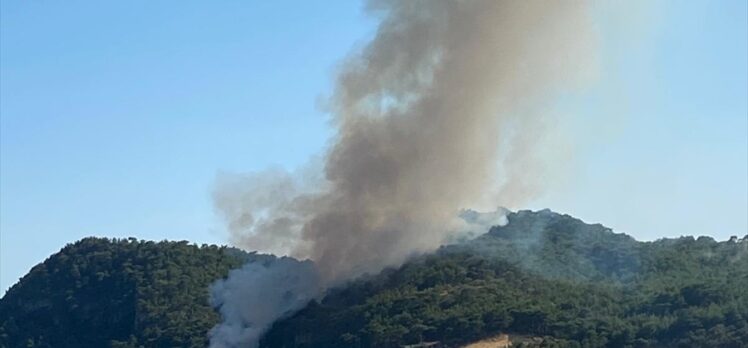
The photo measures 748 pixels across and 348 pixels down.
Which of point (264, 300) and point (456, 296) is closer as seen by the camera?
point (456, 296)

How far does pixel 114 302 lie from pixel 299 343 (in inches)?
1837

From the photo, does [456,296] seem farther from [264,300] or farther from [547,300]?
[264,300]

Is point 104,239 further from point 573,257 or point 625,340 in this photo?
point 625,340

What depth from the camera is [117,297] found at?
165750 mm

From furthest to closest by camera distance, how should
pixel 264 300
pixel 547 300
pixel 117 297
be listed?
1. pixel 117 297
2. pixel 264 300
3. pixel 547 300

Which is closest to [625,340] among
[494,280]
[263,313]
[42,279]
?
[494,280]

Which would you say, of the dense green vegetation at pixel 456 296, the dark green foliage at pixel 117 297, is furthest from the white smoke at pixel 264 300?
the dark green foliage at pixel 117 297

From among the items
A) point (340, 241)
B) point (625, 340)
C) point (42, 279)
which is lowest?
point (625, 340)

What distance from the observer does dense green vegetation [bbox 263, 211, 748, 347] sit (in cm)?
11394

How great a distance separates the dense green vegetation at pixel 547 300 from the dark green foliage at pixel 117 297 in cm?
2416

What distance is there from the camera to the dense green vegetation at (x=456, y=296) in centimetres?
11769

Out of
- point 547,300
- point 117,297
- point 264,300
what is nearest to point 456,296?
point 547,300

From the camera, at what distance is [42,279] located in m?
174

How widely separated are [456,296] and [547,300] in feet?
29.0
